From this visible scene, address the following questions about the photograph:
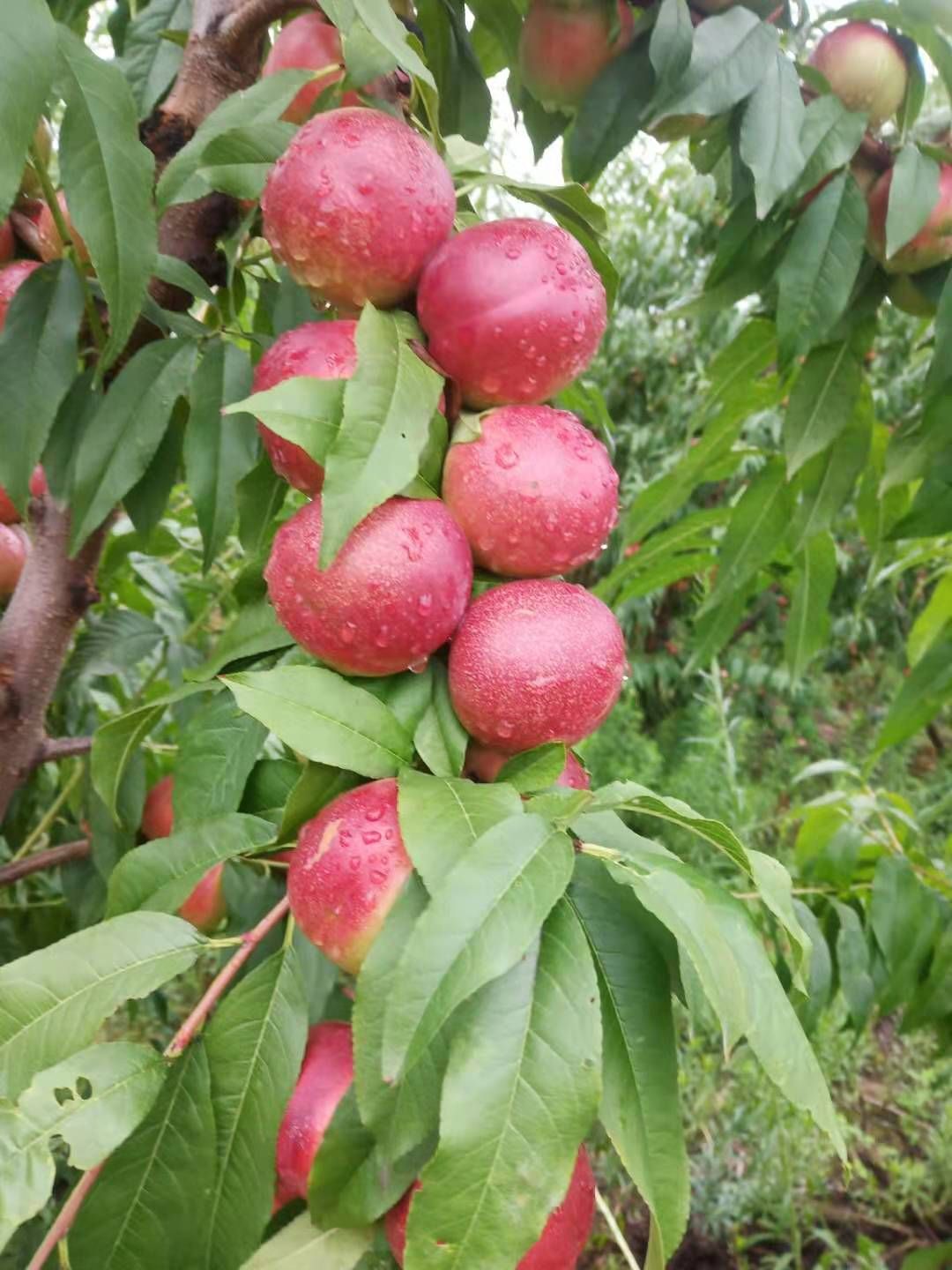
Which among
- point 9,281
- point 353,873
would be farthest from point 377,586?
point 9,281

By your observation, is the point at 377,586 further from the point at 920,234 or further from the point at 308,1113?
the point at 920,234

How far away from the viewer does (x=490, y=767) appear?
1.52 feet

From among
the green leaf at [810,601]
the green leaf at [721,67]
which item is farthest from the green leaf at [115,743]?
the green leaf at [810,601]

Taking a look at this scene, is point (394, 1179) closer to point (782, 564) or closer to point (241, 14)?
point (241, 14)

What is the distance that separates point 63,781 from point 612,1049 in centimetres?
85

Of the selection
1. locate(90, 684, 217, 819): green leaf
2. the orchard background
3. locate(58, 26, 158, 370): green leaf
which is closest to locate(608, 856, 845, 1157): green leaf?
the orchard background

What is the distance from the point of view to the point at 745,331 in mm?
907

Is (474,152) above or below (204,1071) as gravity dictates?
above

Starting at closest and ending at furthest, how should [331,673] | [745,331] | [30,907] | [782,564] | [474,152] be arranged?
[331,673], [474,152], [745,331], [30,907], [782,564]

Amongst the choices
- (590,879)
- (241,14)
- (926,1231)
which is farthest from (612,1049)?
(926,1231)

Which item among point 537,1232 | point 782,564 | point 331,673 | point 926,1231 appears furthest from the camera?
point 926,1231

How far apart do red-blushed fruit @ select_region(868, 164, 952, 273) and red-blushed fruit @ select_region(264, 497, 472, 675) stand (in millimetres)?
465

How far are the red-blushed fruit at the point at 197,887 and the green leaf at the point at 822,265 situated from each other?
53cm

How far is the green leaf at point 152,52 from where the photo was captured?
746 mm
